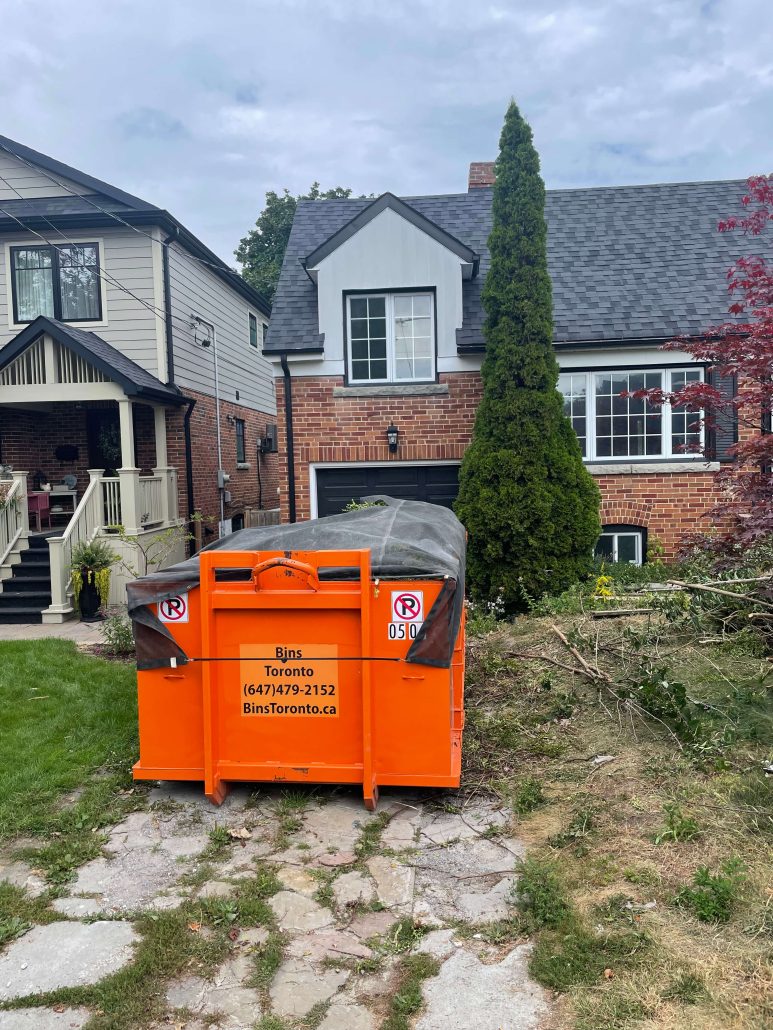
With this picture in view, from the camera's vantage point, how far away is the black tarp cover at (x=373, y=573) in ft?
13.8

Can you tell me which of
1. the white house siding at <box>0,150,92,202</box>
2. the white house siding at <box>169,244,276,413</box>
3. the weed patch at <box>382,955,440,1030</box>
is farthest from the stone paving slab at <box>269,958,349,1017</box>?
the white house siding at <box>0,150,92,202</box>

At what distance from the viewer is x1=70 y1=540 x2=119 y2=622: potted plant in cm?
1093

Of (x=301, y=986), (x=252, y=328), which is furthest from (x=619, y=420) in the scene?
(x=252, y=328)

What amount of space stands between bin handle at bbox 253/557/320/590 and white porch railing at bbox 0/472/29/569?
883 cm

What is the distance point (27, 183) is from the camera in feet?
45.1

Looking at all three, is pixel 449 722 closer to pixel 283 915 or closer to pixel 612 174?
pixel 283 915

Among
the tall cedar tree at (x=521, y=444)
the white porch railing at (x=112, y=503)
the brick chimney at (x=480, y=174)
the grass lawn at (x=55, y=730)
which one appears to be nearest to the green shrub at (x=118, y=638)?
the grass lawn at (x=55, y=730)

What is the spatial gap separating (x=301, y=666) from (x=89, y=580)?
25.0 ft

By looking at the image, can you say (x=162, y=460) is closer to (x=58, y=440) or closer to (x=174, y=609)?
(x=58, y=440)

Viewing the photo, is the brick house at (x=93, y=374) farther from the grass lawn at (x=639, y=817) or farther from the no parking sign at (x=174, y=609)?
the grass lawn at (x=639, y=817)

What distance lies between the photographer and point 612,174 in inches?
763

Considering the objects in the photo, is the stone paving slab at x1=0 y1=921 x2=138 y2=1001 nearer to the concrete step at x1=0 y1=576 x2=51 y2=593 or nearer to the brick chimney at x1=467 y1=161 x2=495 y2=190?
the concrete step at x1=0 y1=576 x2=51 y2=593

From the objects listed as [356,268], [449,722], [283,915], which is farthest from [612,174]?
[283,915]

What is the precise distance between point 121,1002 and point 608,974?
1.77m
